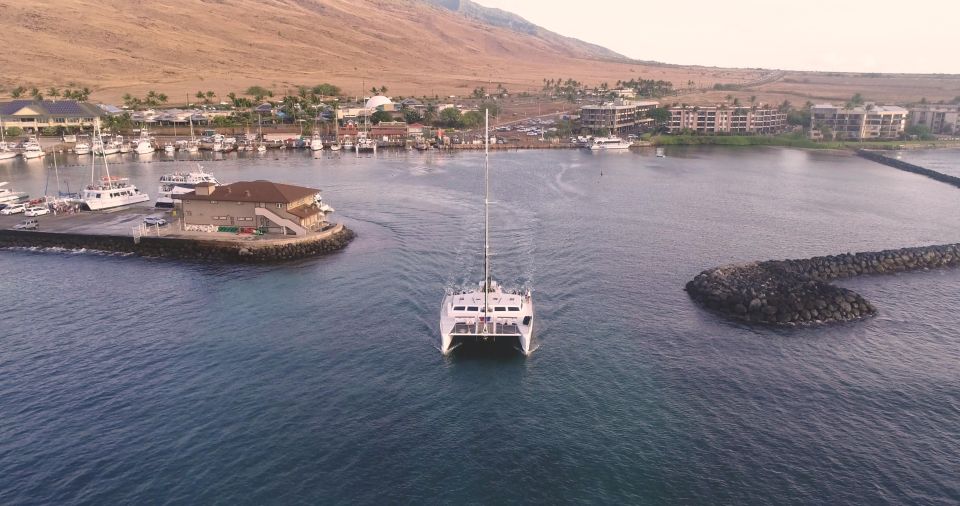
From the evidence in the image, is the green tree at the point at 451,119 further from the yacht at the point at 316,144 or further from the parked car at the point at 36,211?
the parked car at the point at 36,211

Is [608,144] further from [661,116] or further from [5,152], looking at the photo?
[5,152]

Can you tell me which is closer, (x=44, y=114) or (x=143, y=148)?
(x=143, y=148)

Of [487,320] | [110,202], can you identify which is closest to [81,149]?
[110,202]

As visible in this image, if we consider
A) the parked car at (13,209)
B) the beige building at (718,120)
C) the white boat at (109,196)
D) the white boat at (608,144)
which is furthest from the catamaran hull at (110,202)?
the beige building at (718,120)

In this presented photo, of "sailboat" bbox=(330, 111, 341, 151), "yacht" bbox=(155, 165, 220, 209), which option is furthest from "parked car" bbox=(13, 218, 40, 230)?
"sailboat" bbox=(330, 111, 341, 151)

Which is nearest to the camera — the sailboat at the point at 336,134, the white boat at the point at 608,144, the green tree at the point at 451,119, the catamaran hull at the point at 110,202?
the catamaran hull at the point at 110,202

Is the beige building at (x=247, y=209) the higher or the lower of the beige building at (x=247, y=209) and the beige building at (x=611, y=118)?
the lower

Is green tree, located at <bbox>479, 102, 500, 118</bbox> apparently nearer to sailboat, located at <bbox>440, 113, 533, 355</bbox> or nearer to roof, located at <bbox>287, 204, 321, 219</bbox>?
roof, located at <bbox>287, 204, 321, 219</bbox>
